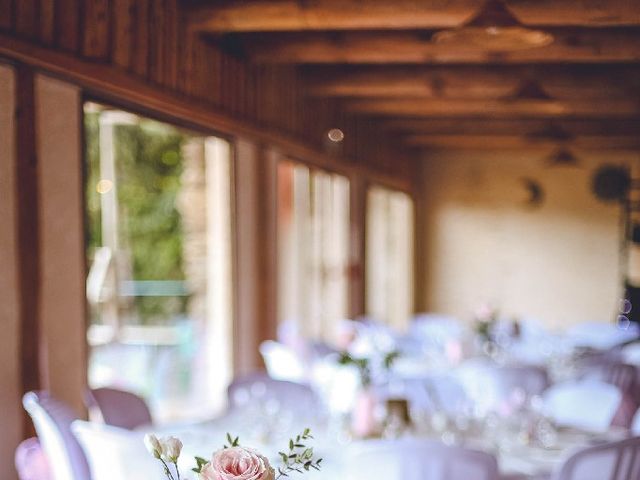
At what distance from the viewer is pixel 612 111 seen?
295 inches

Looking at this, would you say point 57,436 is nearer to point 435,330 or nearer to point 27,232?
point 27,232

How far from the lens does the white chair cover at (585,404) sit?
438cm

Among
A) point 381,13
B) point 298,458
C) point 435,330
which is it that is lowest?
point 435,330

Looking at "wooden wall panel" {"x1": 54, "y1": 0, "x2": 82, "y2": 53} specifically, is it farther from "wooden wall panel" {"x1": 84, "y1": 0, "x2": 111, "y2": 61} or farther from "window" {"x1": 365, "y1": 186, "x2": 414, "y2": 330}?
"window" {"x1": 365, "y1": 186, "x2": 414, "y2": 330}

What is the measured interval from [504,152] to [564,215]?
128 centimetres

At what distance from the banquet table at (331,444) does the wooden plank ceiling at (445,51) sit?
183 centimetres

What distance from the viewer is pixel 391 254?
11.5 m

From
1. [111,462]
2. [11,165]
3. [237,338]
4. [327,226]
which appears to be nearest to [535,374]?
[237,338]

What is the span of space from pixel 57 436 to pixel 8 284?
0.61 metres

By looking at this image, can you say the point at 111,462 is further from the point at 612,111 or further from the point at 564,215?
the point at 564,215

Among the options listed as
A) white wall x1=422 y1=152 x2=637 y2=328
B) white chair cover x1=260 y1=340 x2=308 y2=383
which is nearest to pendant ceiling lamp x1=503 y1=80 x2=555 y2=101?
white chair cover x1=260 y1=340 x2=308 y2=383

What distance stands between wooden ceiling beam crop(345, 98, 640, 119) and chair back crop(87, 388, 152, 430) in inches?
178

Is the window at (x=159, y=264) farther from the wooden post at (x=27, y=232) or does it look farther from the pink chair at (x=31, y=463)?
the pink chair at (x=31, y=463)

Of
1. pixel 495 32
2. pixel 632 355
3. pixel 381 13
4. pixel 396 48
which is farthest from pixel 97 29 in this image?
pixel 632 355
